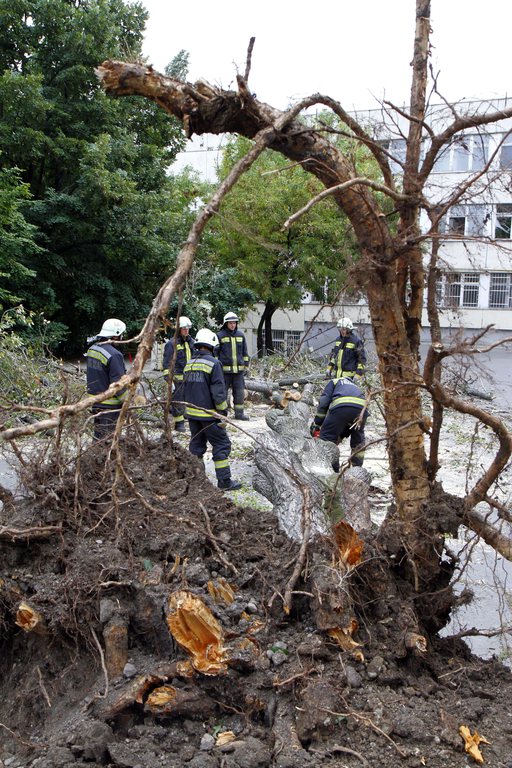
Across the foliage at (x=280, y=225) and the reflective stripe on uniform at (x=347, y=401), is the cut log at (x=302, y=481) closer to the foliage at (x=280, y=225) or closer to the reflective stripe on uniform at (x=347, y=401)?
the reflective stripe on uniform at (x=347, y=401)

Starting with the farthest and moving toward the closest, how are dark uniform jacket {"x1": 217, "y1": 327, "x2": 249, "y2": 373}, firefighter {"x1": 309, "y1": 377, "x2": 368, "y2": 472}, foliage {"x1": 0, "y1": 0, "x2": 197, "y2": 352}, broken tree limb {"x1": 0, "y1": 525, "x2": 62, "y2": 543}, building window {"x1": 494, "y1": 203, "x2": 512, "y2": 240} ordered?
1. foliage {"x1": 0, "y1": 0, "x2": 197, "y2": 352}
2. dark uniform jacket {"x1": 217, "y1": 327, "x2": 249, "y2": 373}
3. firefighter {"x1": 309, "y1": 377, "x2": 368, "y2": 472}
4. building window {"x1": 494, "y1": 203, "x2": 512, "y2": 240}
5. broken tree limb {"x1": 0, "y1": 525, "x2": 62, "y2": 543}

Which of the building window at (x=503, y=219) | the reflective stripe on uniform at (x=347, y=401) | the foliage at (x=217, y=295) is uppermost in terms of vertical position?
the building window at (x=503, y=219)

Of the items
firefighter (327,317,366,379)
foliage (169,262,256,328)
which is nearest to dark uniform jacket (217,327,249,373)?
firefighter (327,317,366,379)

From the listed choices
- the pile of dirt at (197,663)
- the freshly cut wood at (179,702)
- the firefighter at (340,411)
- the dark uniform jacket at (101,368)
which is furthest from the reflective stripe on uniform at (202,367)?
the freshly cut wood at (179,702)

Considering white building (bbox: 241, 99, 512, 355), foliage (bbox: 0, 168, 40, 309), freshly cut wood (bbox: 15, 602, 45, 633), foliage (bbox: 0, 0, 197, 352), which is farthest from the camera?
foliage (bbox: 0, 0, 197, 352)

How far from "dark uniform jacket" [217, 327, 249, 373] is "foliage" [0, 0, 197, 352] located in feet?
23.8

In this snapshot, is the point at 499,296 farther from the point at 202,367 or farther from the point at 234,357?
the point at 202,367

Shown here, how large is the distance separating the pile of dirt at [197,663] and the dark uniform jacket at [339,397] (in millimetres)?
3217

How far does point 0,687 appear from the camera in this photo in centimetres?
401

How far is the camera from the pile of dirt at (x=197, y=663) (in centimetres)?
298

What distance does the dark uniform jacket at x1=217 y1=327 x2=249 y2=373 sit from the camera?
11703 mm

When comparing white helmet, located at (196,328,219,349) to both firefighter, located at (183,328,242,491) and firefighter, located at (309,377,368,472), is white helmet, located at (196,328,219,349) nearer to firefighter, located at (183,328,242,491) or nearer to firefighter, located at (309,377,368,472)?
firefighter, located at (183,328,242,491)

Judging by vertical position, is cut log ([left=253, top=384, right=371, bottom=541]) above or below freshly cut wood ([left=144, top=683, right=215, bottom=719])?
above

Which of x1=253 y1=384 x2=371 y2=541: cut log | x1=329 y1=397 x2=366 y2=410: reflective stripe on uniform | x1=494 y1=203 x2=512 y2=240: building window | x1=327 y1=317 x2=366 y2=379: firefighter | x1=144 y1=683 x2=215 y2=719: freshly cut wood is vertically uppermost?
x1=494 y1=203 x2=512 y2=240: building window
